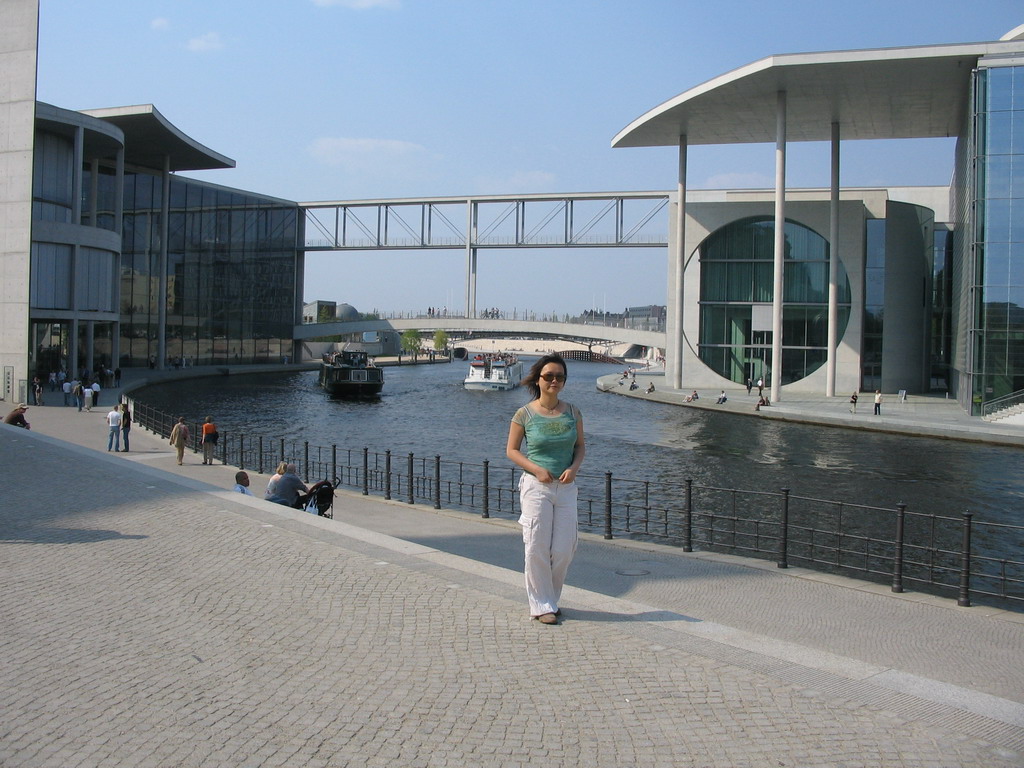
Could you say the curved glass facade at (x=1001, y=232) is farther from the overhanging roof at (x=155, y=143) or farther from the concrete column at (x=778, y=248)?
the overhanging roof at (x=155, y=143)

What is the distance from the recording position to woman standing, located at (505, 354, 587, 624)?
264 inches

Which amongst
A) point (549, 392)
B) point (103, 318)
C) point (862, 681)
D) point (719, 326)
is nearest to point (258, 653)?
point (549, 392)

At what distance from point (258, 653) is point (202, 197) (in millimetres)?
78890

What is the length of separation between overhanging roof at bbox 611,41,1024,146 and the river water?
52.4 feet

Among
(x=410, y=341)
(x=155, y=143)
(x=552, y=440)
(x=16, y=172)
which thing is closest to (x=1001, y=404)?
(x=552, y=440)

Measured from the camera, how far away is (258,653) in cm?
615

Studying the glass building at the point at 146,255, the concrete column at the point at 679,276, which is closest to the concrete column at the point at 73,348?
the glass building at the point at 146,255

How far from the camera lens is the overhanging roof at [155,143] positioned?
57.9m

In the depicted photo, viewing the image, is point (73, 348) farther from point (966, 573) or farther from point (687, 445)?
point (966, 573)

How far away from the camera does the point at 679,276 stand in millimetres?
57875

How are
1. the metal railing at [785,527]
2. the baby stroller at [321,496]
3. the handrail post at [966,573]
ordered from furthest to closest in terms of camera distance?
the baby stroller at [321,496]
the metal railing at [785,527]
the handrail post at [966,573]

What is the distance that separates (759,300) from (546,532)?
177 feet

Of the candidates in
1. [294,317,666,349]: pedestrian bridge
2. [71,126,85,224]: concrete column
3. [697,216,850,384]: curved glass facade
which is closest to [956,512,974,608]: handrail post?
[71,126,85,224]: concrete column

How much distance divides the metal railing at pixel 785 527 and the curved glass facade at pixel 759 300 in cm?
3595
